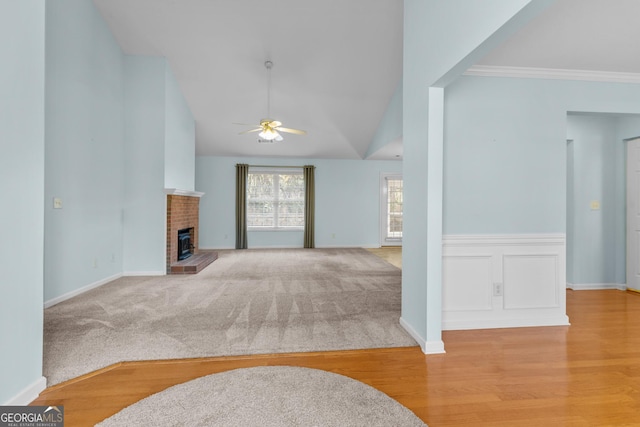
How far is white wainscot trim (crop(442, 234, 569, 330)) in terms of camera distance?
2988 millimetres

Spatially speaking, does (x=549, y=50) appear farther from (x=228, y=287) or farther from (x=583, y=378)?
(x=228, y=287)

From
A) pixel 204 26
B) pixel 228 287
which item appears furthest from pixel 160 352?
pixel 204 26

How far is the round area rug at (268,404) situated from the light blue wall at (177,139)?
13.5 ft

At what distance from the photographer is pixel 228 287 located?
4.40m

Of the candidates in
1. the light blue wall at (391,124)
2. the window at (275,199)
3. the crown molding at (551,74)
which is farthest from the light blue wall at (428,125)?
the window at (275,199)

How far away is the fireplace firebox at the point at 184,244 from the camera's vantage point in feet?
19.0

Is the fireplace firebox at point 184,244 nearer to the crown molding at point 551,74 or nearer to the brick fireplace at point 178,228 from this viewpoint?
the brick fireplace at point 178,228

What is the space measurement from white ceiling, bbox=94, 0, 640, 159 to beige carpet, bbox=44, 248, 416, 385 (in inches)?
111

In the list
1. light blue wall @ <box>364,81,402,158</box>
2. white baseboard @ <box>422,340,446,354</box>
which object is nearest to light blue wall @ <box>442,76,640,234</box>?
white baseboard @ <box>422,340,446,354</box>

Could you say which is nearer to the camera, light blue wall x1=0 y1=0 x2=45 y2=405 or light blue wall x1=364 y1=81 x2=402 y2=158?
light blue wall x1=0 y1=0 x2=45 y2=405

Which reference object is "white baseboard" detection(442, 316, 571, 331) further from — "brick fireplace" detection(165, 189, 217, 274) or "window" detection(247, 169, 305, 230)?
"window" detection(247, 169, 305, 230)

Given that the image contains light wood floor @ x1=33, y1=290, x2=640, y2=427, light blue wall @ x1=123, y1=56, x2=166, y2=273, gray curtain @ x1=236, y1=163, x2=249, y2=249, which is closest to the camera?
light wood floor @ x1=33, y1=290, x2=640, y2=427

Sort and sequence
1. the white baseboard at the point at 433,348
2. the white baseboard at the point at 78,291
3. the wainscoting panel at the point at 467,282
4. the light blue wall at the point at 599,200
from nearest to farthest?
1. the white baseboard at the point at 433,348
2. the wainscoting panel at the point at 467,282
3. the white baseboard at the point at 78,291
4. the light blue wall at the point at 599,200

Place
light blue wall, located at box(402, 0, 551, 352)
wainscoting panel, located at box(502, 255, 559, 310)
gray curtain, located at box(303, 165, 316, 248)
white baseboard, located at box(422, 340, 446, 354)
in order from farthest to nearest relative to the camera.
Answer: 1. gray curtain, located at box(303, 165, 316, 248)
2. wainscoting panel, located at box(502, 255, 559, 310)
3. white baseboard, located at box(422, 340, 446, 354)
4. light blue wall, located at box(402, 0, 551, 352)
